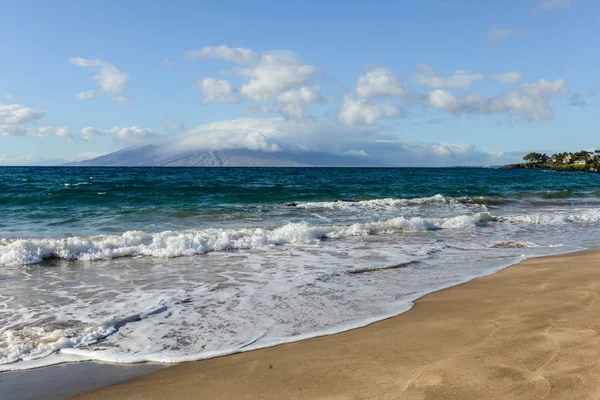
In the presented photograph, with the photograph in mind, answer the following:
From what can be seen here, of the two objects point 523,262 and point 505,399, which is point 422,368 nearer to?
point 505,399

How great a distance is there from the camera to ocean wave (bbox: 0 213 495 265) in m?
11.8

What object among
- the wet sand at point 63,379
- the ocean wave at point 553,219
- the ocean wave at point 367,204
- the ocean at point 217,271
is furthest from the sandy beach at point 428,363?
the ocean wave at point 367,204

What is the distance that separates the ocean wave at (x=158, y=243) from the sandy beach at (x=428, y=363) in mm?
7760

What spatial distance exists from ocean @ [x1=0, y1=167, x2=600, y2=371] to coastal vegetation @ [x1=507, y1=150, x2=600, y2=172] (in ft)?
302

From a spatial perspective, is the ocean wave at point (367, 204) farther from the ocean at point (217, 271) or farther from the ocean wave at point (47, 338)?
the ocean wave at point (47, 338)

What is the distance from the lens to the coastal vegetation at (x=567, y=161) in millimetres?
100875

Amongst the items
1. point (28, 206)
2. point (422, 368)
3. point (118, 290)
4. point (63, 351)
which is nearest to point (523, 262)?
point (422, 368)

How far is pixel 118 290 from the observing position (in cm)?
834

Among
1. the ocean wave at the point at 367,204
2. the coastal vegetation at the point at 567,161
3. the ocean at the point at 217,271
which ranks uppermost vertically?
the coastal vegetation at the point at 567,161

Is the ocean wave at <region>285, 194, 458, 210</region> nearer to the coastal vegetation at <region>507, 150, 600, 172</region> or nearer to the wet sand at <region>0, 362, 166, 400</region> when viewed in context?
the wet sand at <region>0, 362, 166, 400</region>

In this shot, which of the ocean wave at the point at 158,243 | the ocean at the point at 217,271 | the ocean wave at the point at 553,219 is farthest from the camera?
the ocean wave at the point at 553,219

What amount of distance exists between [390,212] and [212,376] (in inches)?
770

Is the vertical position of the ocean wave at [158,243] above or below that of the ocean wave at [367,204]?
below

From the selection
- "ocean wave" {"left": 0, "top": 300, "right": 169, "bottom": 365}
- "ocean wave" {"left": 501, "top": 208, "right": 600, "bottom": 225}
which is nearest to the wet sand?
"ocean wave" {"left": 0, "top": 300, "right": 169, "bottom": 365}
